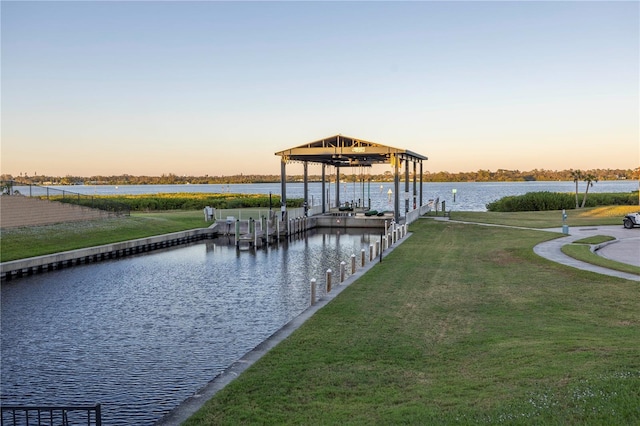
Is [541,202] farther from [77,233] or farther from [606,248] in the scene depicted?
[77,233]

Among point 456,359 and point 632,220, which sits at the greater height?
point 632,220

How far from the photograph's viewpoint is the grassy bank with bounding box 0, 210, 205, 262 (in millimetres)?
30516

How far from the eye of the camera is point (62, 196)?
4078 centimetres

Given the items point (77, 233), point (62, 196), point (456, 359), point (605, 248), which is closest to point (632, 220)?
point (605, 248)

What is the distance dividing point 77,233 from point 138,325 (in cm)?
2182

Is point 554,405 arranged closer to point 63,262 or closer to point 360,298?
point 360,298

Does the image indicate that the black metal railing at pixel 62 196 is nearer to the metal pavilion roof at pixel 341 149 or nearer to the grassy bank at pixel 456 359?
the metal pavilion roof at pixel 341 149

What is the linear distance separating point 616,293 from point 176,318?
1352 centimetres

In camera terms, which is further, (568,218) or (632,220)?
(568,218)

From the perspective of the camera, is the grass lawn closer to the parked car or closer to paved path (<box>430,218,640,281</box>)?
paved path (<box>430,218,640,281</box>)

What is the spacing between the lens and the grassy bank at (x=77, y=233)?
1201 inches

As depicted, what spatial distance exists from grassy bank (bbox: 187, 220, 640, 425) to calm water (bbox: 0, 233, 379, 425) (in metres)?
2.35

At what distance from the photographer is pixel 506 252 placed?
27266 mm

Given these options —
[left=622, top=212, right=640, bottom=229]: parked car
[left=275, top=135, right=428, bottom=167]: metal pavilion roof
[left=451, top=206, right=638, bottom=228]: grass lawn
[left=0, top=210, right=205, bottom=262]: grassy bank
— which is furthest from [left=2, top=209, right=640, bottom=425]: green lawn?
[left=275, top=135, right=428, bottom=167]: metal pavilion roof
